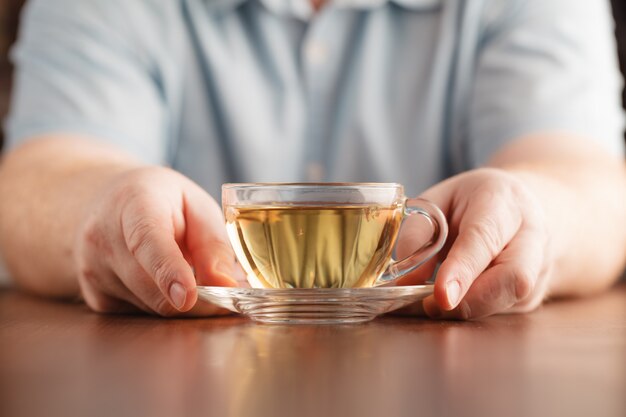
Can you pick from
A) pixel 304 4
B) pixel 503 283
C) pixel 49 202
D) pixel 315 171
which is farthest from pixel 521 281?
pixel 304 4

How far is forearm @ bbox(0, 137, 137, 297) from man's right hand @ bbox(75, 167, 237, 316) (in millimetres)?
118

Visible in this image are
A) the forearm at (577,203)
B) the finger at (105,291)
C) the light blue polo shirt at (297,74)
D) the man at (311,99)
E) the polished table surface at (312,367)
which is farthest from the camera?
the light blue polo shirt at (297,74)

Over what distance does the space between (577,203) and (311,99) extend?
64 cm

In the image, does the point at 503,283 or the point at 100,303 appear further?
the point at 100,303

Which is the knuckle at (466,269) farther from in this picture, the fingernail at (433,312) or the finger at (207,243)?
the finger at (207,243)

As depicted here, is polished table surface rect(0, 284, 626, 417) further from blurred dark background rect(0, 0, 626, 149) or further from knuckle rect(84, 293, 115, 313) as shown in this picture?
blurred dark background rect(0, 0, 626, 149)

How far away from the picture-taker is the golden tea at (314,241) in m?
0.62

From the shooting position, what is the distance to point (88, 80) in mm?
1390

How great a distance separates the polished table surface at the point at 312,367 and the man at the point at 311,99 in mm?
366

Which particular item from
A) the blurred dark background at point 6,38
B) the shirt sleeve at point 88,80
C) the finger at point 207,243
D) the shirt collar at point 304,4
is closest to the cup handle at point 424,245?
the finger at point 207,243

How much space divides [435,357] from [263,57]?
1.08 metres

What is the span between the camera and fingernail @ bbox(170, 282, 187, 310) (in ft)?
1.93

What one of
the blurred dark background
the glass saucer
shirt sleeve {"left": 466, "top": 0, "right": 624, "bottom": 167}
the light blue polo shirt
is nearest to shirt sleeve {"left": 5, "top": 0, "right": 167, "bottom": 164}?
the light blue polo shirt

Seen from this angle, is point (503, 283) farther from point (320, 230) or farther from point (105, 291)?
point (105, 291)
